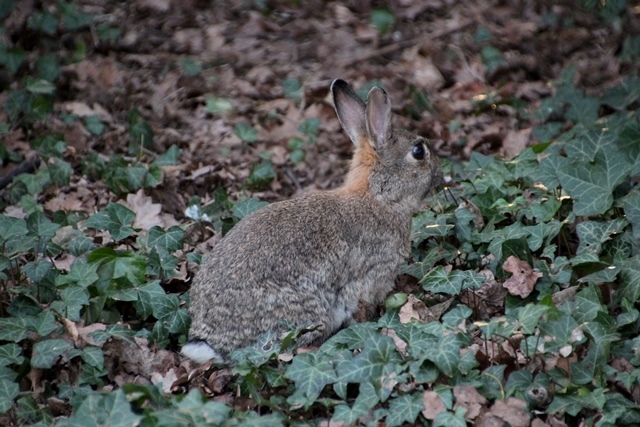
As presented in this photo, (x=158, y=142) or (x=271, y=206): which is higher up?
(x=271, y=206)

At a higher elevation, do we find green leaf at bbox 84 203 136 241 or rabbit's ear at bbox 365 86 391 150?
rabbit's ear at bbox 365 86 391 150

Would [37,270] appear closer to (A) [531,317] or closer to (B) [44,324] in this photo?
(B) [44,324]

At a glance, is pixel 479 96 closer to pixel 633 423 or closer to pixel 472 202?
pixel 472 202

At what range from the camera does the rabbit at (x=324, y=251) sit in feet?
22.1

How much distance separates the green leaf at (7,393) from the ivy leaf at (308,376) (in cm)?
202

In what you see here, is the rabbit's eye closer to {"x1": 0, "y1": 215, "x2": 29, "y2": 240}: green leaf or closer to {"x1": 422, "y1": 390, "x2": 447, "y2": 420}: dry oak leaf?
{"x1": 422, "y1": 390, "x2": 447, "y2": 420}: dry oak leaf

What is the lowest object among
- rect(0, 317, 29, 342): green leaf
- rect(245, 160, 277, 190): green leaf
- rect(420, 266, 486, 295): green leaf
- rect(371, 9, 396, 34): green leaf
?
rect(245, 160, 277, 190): green leaf

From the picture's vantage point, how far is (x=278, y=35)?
1360 cm

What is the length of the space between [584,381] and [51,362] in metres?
3.99

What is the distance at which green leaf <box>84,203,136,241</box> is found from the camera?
24.8 ft

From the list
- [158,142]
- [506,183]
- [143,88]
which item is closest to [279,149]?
[158,142]

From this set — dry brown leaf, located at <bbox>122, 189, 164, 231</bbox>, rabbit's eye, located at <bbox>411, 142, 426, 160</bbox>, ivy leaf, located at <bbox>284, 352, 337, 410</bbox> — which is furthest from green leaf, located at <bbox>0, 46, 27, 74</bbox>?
ivy leaf, located at <bbox>284, 352, 337, 410</bbox>

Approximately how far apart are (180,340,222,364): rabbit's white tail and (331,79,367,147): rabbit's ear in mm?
2783

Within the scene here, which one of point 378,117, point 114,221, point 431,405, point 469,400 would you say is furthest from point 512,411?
point 114,221
